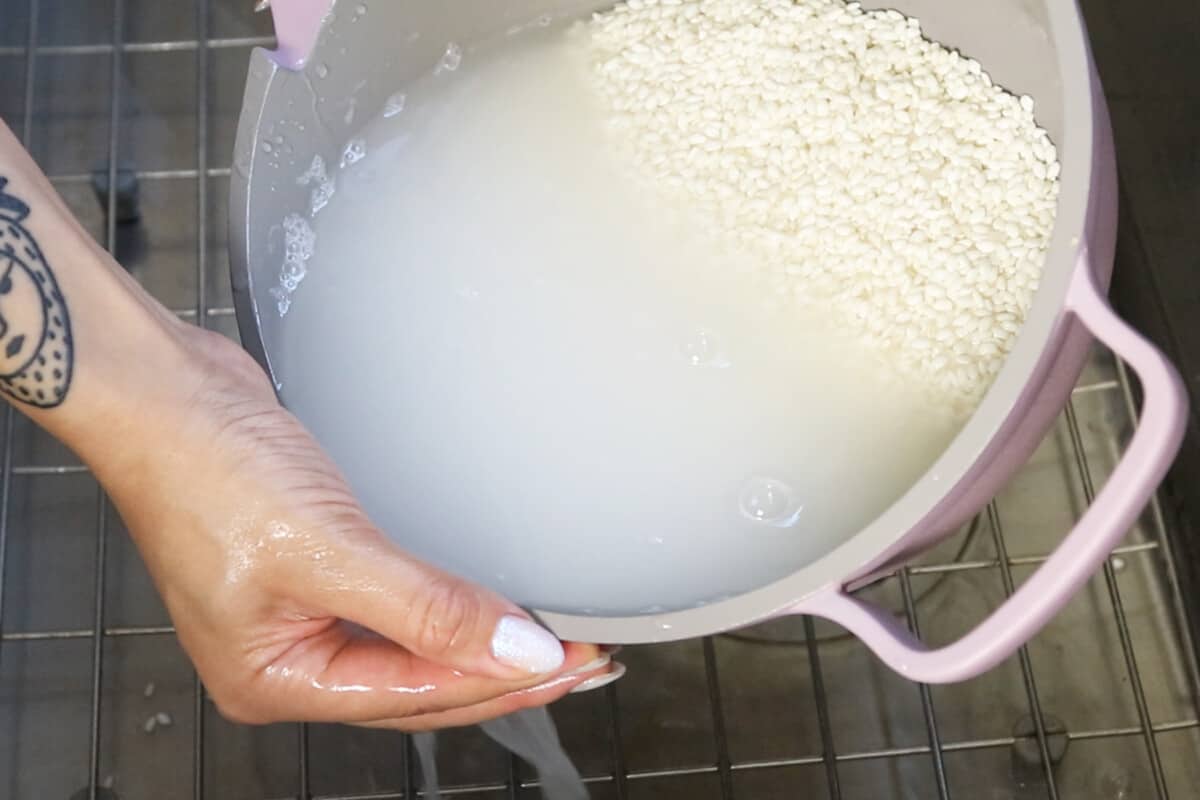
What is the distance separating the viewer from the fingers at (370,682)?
582 mm

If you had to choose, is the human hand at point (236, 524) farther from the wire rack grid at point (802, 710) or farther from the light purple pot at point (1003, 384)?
the wire rack grid at point (802, 710)

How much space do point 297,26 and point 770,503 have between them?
1.35 ft

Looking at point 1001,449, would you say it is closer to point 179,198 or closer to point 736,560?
point 736,560

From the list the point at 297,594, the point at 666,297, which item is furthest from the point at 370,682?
the point at 666,297

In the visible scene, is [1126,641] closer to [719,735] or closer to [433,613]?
[719,735]

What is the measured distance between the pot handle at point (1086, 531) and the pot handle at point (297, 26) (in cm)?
46

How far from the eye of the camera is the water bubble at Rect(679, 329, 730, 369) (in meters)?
0.76

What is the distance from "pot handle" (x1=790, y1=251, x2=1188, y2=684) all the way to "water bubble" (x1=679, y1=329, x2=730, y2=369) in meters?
0.24

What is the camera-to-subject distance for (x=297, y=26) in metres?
0.73

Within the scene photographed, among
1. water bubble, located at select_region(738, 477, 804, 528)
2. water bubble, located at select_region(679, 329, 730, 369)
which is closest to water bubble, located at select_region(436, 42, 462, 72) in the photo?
water bubble, located at select_region(679, 329, 730, 369)

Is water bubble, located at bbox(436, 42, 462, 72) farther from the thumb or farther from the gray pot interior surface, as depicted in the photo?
the thumb

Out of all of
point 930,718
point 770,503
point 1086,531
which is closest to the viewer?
point 1086,531

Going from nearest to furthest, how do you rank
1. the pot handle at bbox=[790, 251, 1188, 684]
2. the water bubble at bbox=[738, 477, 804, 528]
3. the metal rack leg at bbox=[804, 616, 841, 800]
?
the pot handle at bbox=[790, 251, 1188, 684]
the water bubble at bbox=[738, 477, 804, 528]
the metal rack leg at bbox=[804, 616, 841, 800]

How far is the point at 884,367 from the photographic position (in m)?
0.75
